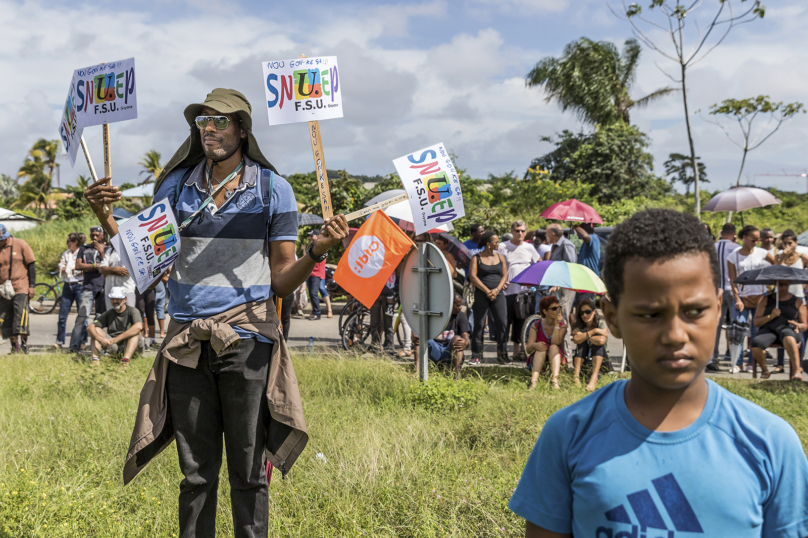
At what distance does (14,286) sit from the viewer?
364 inches

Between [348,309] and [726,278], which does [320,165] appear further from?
[726,278]

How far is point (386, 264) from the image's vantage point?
20.9 feet

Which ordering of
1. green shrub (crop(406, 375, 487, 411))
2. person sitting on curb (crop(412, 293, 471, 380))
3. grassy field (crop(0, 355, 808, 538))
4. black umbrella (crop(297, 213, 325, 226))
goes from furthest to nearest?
black umbrella (crop(297, 213, 325, 226)) < person sitting on curb (crop(412, 293, 471, 380)) < green shrub (crop(406, 375, 487, 411)) < grassy field (crop(0, 355, 808, 538))

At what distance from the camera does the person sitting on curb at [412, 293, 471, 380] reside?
7547 mm

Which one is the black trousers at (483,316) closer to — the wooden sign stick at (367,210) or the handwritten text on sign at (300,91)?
the wooden sign stick at (367,210)

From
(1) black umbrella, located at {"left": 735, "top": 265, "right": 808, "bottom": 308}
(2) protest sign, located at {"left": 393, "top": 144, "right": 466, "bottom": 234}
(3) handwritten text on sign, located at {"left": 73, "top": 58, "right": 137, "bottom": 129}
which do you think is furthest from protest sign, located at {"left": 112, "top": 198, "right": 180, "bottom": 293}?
(1) black umbrella, located at {"left": 735, "top": 265, "right": 808, "bottom": 308}

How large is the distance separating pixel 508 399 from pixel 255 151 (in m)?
3.81

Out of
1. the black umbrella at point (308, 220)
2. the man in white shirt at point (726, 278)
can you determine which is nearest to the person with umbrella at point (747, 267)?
the man in white shirt at point (726, 278)

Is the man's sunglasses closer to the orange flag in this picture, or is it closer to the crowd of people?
the orange flag

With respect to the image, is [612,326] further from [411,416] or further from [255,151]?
[411,416]

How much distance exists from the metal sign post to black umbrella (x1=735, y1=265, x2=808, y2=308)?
3918 millimetres

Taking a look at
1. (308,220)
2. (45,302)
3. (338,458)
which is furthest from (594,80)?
(338,458)

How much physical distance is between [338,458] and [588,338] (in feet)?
13.1

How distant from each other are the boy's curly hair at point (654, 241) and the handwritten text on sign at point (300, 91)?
2353mm
